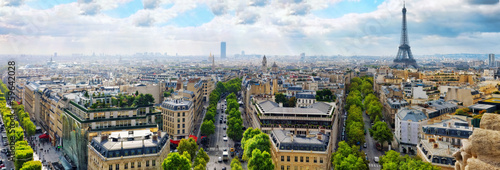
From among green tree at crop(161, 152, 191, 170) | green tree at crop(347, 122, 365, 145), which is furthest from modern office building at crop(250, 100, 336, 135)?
green tree at crop(161, 152, 191, 170)

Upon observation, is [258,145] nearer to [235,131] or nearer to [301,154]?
[301,154]

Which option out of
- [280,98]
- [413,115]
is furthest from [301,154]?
[280,98]

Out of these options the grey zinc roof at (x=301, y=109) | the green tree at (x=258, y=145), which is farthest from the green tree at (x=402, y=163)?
the grey zinc roof at (x=301, y=109)

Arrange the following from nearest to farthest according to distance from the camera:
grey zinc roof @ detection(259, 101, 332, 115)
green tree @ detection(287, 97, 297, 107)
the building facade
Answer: the building facade < grey zinc roof @ detection(259, 101, 332, 115) < green tree @ detection(287, 97, 297, 107)

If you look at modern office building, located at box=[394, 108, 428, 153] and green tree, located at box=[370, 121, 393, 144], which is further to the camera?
green tree, located at box=[370, 121, 393, 144]

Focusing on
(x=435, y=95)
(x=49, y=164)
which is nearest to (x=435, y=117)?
(x=435, y=95)

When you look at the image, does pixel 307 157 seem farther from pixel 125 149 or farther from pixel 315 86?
pixel 315 86

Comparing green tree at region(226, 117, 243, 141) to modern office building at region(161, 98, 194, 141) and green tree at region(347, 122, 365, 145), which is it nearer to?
modern office building at region(161, 98, 194, 141)

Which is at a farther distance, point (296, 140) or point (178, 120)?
point (178, 120)
